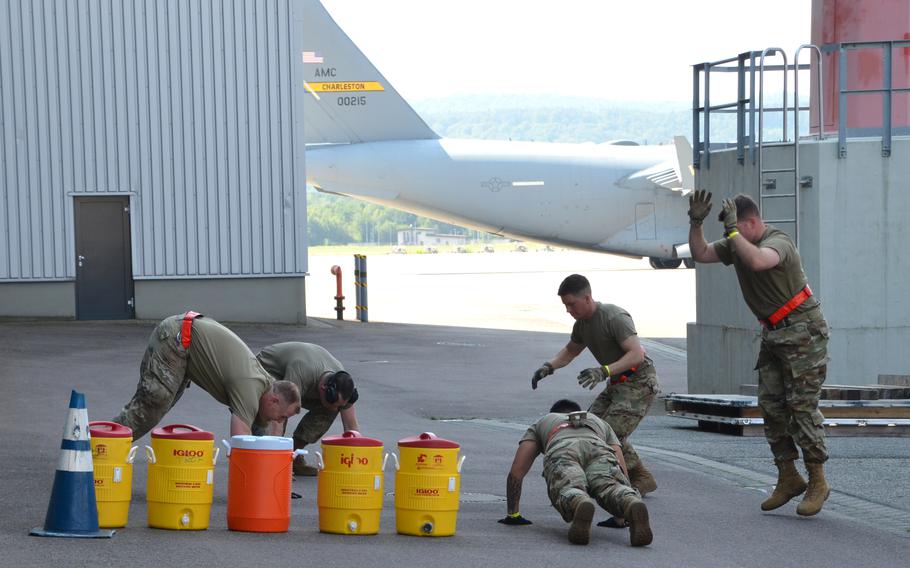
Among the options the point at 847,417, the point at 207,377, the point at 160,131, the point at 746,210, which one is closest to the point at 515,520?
the point at 207,377

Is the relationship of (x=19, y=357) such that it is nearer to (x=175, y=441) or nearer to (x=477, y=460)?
(x=477, y=460)

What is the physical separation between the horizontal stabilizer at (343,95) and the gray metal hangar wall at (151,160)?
14.8 metres

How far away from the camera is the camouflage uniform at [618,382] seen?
371 inches

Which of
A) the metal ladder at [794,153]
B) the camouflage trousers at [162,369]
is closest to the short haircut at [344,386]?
the camouflage trousers at [162,369]

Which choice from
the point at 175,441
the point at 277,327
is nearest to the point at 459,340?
the point at 277,327

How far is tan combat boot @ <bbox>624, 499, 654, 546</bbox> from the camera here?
7.79m

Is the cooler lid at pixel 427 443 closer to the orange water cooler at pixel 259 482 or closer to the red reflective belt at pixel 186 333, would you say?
the orange water cooler at pixel 259 482

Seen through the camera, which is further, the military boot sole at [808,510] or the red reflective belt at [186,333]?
the military boot sole at [808,510]

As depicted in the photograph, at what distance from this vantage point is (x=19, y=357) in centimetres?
1944

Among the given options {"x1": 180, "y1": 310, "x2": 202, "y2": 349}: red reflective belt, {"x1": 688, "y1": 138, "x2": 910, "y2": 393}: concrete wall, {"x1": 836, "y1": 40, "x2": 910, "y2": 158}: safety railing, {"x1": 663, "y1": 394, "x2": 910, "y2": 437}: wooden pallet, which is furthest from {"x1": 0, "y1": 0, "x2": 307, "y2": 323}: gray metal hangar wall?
{"x1": 180, "y1": 310, "x2": 202, "y2": 349}: red reflective belt

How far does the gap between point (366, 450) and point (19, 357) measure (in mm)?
12881

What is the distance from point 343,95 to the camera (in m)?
43.7

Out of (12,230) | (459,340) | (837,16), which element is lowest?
(459,340)

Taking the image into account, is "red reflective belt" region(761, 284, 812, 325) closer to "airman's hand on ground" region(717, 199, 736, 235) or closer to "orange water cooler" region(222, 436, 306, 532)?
"airman's hand on ground" region(717, 199, 736, 235)
